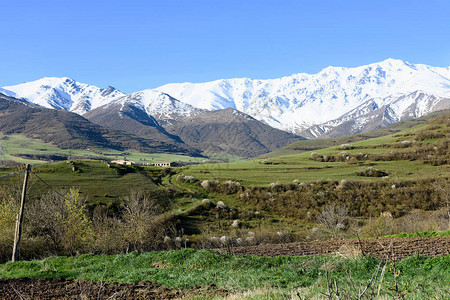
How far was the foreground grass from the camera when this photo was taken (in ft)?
39.4

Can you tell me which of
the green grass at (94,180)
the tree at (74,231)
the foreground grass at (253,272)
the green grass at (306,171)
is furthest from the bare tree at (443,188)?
the tree at (74,231)

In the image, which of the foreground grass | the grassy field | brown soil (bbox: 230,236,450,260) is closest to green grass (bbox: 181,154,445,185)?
the grassy field

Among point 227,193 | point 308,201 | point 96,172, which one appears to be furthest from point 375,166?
point 96,172

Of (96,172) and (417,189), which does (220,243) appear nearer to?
(96,172)

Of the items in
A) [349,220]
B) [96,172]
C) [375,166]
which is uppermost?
[96,172]

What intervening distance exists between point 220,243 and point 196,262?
3068cm

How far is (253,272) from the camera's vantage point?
16266 millimetres

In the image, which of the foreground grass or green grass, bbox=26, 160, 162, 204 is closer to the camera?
the foreground grass

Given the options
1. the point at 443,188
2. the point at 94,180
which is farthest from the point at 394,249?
the point at 94,180

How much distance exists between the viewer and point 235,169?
10256 centimetres

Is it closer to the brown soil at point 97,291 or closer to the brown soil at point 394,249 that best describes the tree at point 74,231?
the brown soil at point 394,249

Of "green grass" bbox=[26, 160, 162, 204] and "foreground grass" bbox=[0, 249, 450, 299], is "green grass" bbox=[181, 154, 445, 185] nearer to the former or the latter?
"green grass" bbox=[26, 160, 162, 204]

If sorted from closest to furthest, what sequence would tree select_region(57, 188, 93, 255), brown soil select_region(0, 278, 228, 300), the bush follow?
brown soil select_region(0, 278, 228, 300) < tree select_region(57, 188, 93, 255) < the bush

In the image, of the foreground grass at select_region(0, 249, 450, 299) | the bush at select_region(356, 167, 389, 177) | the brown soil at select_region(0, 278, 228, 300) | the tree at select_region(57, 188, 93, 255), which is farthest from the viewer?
the bush at select_region(356, 167, 389, 177)
